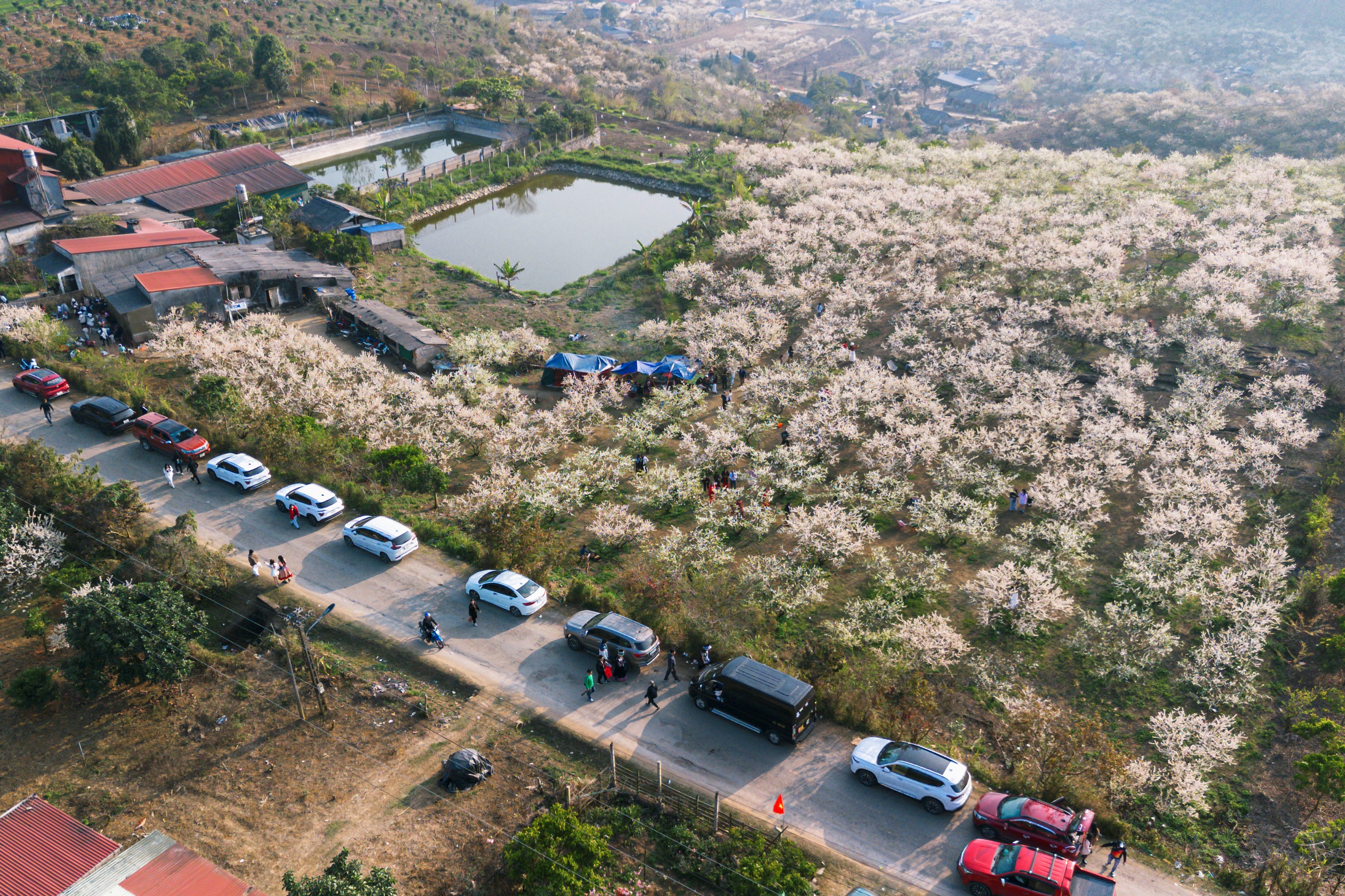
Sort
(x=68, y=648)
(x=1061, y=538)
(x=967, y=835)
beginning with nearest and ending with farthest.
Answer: (x=967, y=835) → (x=68, y=648) → (x=1061, y=538)

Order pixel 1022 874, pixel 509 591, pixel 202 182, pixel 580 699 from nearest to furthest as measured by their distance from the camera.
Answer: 1. pixel 1022 874
2. pixel 580 699
3. pixel 509 591
4. pixel 202 182

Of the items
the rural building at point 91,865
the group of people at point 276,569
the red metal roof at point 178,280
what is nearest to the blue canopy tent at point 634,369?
the group of people at point 276,569

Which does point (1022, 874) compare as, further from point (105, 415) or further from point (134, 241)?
point (134, 241)

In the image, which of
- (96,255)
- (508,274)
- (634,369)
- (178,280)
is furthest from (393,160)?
(634,369)

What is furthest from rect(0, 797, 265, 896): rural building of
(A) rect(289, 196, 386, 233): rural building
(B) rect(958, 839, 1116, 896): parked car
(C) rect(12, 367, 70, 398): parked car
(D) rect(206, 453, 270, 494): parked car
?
(A) rect(289, 196, 386, 233): rural building

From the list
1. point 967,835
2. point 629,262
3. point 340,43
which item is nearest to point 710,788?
point 967,835

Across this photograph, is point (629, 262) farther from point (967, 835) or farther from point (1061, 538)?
point (967, 835)

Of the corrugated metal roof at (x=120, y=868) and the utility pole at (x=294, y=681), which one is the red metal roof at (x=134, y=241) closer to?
the utility pole at (x=294, y=681)
